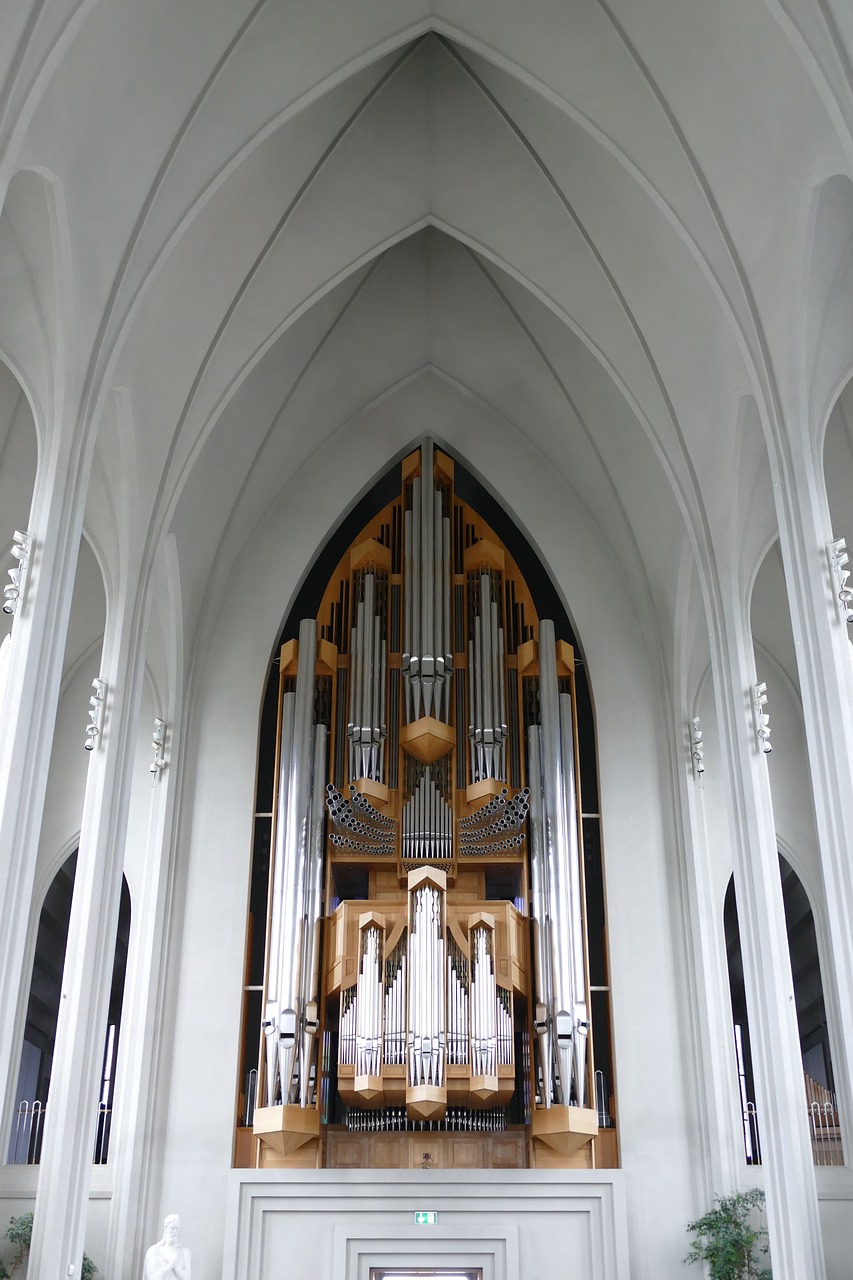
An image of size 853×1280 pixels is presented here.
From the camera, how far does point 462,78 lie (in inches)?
519

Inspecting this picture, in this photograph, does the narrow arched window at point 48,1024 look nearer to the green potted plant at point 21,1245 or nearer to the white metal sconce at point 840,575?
the green potted plant at point 21,1245

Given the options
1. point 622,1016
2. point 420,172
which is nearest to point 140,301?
point 420,172

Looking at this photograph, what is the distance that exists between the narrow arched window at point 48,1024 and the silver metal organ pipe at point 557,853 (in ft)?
15.1

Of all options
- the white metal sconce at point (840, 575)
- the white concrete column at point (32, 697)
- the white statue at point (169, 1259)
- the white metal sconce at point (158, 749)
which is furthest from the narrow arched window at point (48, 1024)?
the white metal sconce at point (840, 575)

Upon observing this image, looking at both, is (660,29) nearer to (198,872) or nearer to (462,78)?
(462,78)

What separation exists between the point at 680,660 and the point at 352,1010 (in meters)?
5.50

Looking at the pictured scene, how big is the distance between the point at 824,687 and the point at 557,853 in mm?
5167

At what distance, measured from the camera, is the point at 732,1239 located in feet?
38.7

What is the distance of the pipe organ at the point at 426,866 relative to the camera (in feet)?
41.8

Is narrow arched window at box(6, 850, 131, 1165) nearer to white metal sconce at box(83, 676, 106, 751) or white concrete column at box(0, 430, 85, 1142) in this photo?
white metal sconce at box(83, 676, 106, 751)

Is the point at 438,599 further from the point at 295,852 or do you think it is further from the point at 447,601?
the point at 295,852

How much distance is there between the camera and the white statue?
11.0 m

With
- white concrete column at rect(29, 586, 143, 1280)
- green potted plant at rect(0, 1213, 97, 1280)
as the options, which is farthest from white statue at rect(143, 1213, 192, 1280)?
green potted plant at rect(0, 1213, 97, 1280)

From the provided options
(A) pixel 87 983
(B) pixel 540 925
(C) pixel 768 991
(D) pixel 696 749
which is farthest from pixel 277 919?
(C) pixel 768 991
